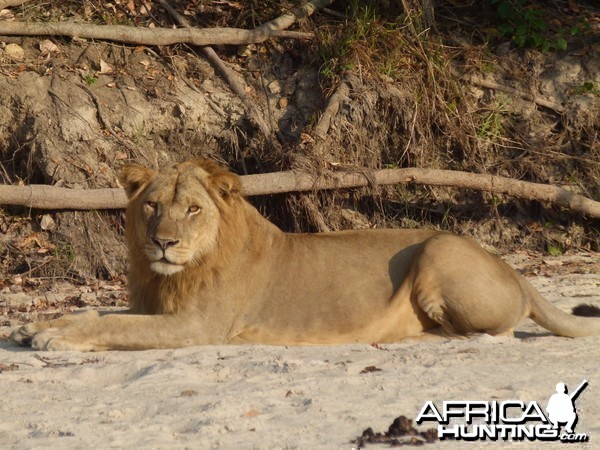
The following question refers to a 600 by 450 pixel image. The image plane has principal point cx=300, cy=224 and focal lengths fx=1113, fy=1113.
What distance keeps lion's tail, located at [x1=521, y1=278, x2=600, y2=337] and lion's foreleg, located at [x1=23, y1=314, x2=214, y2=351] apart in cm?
221

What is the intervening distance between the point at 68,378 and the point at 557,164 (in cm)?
736

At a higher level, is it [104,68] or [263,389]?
[104,68]

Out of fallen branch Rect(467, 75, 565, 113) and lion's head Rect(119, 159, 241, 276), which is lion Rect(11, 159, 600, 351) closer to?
lion's head Rect(119, 159, 241, 276)

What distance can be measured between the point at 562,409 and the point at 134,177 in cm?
323

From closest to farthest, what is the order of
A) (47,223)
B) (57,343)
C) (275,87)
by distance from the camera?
(57,343) < (47,223) < (275,87)

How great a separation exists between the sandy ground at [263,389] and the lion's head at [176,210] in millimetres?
608

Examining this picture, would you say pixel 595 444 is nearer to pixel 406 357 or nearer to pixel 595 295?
pixel 406 357

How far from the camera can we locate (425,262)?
716 centimetres

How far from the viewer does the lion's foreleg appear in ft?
21.7

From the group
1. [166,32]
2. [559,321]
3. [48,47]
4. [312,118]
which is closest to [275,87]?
[312,118]

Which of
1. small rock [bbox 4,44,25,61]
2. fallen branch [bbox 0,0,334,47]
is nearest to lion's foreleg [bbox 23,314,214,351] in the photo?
small rock [bbox 4,44,25,61]

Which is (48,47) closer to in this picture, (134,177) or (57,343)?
(134,177)

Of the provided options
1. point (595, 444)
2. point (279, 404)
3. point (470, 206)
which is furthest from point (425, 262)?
point (470, 206)

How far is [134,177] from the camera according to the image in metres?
7.02
